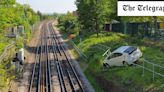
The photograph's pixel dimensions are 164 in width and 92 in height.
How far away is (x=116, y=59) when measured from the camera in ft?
100

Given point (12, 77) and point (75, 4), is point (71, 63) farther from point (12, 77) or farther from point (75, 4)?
point (75, 4)

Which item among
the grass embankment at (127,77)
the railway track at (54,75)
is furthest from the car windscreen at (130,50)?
the railway track at (54,75)

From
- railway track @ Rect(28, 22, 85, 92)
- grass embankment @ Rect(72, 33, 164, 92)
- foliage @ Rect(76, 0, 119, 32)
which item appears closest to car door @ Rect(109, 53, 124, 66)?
grass embankment @ Rect(72, 33, 164, 92)

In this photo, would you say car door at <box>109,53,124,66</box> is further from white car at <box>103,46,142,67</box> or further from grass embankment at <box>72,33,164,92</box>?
grass embankment at <box>72,33,164,92</box>

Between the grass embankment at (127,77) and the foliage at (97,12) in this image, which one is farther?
the foliage at (97,12)

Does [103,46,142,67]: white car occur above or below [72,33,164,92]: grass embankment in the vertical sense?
above

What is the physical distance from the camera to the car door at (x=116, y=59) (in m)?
30.1

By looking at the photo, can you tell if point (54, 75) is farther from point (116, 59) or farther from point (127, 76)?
point (127, 76)

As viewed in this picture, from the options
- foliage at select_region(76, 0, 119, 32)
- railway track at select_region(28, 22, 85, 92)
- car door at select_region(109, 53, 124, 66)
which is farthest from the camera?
foliage at select_region(76, 0, 119, 32)

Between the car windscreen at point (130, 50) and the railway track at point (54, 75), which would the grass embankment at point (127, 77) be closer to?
the car windscreen at point (130, 50)

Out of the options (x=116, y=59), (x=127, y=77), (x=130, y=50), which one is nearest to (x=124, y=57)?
(x=130, y=50)

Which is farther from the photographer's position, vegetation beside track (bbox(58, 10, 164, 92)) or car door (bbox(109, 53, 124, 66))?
car door (bbox(109, 53, 124, 66))

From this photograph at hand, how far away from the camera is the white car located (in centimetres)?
2930

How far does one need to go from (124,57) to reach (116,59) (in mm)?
1192
